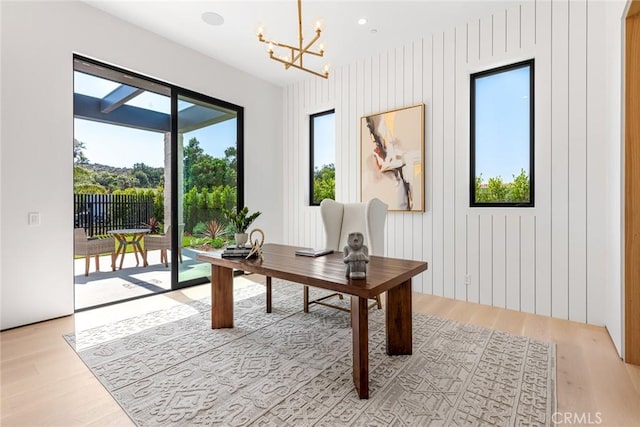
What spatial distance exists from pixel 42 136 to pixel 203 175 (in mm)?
1705

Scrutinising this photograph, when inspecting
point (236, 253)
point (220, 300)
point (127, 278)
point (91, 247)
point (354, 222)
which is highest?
point (354, 222)

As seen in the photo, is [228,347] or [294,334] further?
[294,334]

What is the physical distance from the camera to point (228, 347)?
7.38 feet

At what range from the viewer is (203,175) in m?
4.18

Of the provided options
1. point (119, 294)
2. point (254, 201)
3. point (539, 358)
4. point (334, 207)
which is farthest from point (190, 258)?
point (539, 358)

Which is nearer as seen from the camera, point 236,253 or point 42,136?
point 236,253

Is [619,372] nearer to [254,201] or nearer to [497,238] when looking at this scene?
[497,238]

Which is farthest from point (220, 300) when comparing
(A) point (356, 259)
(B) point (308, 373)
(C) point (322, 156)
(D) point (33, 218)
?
(C) point (322, 156)

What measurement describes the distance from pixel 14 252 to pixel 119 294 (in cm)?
119

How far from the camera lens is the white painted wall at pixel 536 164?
256cm

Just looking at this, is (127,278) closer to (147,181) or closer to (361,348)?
(147,181)

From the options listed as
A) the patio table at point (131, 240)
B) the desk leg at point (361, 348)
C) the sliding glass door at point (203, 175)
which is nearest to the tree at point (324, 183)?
the sliding glass door at point (203, 175)

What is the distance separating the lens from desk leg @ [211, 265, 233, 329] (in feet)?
8.45

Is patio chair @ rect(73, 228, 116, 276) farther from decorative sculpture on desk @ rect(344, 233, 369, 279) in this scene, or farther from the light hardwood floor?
decorative sculpture on desk @ rect(344, 233, 369, 279)
